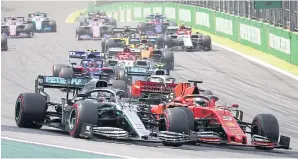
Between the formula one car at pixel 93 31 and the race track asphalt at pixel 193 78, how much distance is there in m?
0.72

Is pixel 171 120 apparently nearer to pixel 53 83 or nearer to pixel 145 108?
pixel 145 108

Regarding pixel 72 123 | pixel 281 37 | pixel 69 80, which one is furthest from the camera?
pixel 281 37

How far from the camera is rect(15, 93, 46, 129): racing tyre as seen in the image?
2089 centimetres

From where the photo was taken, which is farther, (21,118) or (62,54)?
(62,54)

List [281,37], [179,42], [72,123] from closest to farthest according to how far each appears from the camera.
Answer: [72,123] → [281,37] → [179,42]

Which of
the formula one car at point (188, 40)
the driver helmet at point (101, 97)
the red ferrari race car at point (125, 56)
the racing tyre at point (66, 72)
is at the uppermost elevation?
the driver helmet at point (101, 97)

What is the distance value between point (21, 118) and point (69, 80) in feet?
7.28

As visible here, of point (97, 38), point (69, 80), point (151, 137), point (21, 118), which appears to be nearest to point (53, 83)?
point (69, 80)

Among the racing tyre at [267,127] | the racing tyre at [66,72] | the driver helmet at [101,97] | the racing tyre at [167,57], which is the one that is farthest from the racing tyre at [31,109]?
the racing tyre at [167,57]

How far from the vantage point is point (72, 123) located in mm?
19781

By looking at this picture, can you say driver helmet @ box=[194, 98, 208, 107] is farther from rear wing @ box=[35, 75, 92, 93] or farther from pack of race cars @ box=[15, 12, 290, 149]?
rear wing @ box=[35, 75, 92, 93]

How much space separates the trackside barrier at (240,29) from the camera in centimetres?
4100

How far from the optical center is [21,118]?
21.0 meters

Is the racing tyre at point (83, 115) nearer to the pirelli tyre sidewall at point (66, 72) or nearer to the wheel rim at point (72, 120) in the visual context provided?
the wheel rim at point (72, 120)
